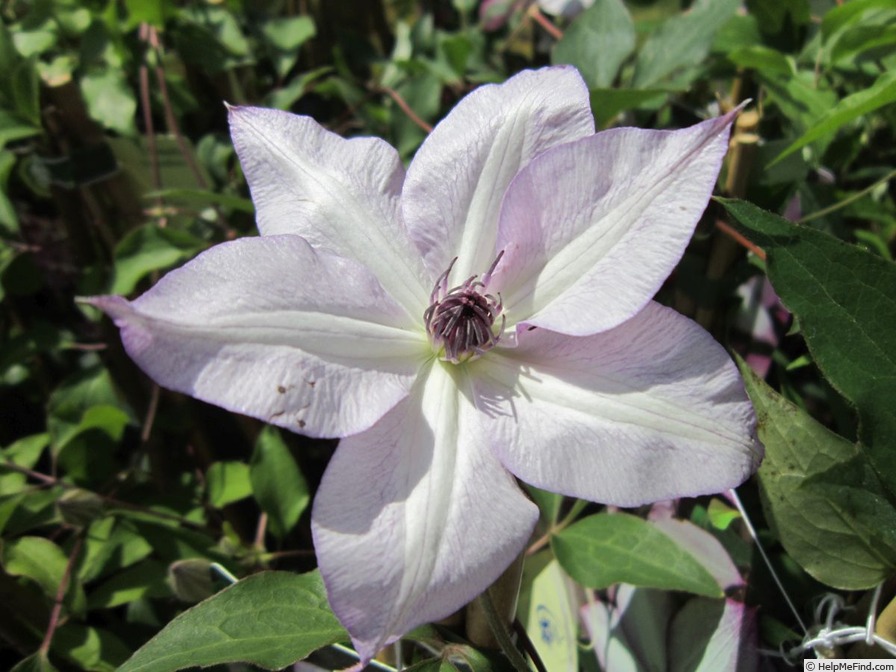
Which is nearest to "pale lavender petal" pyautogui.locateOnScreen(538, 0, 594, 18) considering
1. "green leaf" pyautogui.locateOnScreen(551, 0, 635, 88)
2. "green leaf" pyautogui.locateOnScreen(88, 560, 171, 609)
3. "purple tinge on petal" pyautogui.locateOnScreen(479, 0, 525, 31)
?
"purple tinge on petal" pyautogui.locateOnScreen(479, 0, 525, 31)

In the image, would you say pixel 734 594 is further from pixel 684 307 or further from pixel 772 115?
pixel 772 115

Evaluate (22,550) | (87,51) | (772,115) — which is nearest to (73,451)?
(22,550)

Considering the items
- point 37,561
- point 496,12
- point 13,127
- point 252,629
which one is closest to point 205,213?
point 13,127

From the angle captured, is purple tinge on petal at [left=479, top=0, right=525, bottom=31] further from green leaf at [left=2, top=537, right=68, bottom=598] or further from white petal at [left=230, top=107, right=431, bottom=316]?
green leaf at [left=2, top=537, right=68, bottom=598]

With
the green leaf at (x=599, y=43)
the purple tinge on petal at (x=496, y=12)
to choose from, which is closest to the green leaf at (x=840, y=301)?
the green leaf at (x=599, y=43)

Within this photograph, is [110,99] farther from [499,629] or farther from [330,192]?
[499,629]
